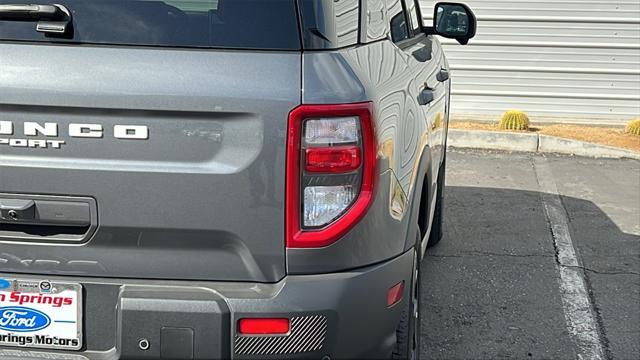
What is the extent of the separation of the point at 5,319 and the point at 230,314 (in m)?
0.73

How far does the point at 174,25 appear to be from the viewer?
241 centimetres

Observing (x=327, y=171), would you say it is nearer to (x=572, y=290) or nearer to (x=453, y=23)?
(x=453, y=23)

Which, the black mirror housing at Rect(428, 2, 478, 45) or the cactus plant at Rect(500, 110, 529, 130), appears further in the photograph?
the cactus plant at Rect(500, 110, 529, 130)

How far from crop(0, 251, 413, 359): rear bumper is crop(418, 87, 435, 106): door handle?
48.2 inches

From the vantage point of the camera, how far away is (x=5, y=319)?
98.5 inches

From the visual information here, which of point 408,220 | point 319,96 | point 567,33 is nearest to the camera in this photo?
point 319,96

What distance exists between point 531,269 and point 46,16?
3.87 metres

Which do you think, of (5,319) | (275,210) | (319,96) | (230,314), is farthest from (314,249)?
(5,319)

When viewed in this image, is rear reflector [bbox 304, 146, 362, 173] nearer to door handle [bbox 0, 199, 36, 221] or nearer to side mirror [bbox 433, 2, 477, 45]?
door handle [bbox 0, 199, 36, 221]

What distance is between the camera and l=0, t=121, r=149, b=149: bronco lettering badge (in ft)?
7.79

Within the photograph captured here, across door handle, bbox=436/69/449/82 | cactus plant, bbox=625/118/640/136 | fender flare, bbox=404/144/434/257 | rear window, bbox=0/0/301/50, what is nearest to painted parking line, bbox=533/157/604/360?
fender flare, bbox=404/144/434/257

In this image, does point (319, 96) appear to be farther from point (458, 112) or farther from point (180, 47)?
point (458, 112)

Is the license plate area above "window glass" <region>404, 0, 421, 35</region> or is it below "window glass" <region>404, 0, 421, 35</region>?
below

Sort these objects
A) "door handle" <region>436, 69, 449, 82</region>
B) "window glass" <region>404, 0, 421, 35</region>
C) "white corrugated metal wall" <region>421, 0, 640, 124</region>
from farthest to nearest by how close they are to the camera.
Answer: "white corrugated metal wall" <region>421, 0, 640, 124</region> → "door handle" <region>436, 69, 449, 82</region> → "window glass" <region>404, 0, 421, 35</region>
